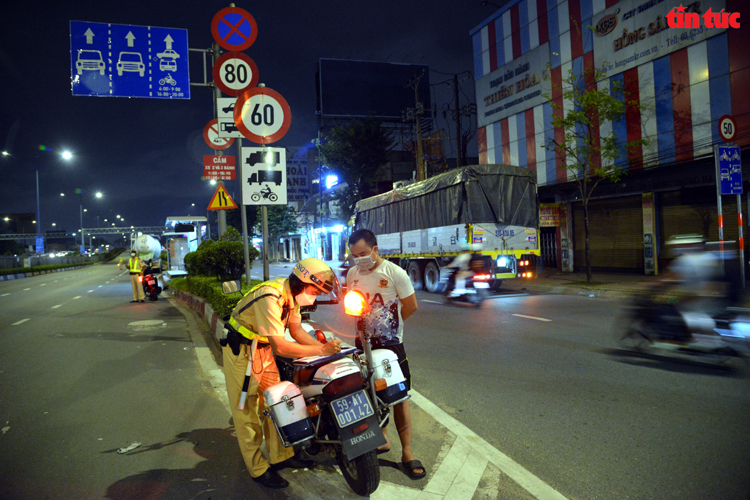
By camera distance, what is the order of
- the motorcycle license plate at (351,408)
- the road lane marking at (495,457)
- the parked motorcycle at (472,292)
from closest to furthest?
the motorcycle license plate at (351,408)
the road lane marking at (495,457)
the parked motorcycle at (472,292)

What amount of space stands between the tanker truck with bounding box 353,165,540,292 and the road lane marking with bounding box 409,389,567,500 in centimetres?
932

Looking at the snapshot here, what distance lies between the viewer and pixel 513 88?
74.8 ft

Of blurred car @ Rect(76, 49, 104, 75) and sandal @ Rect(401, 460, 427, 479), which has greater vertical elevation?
blurred car @ Rect(76, 49, 104, 75)

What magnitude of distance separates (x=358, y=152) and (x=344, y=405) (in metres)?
29.3

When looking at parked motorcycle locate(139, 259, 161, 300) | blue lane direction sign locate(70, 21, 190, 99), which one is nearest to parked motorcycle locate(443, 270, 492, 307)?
blue lane direction sign locate(70, 21, 190, 99)

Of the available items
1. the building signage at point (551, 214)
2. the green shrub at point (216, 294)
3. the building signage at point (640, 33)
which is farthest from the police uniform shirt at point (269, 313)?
the building signage at point (551, 214)

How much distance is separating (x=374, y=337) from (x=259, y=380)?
2.86 ft

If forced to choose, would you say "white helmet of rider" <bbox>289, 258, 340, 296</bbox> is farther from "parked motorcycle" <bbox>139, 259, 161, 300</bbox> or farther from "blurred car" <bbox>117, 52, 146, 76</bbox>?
"parked motorcycle" <bbox>139, 259, 161, 300</bbox>

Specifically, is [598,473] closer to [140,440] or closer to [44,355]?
[140,440]

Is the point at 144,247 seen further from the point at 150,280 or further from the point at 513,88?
the point at 513,88

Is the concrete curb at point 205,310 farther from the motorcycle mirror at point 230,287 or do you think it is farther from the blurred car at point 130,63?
the blurred car at point 130,63

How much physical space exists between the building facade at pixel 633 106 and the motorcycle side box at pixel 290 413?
1298cm

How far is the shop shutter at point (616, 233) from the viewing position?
18.0 metres

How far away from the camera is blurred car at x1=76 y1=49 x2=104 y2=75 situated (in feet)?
33.9
